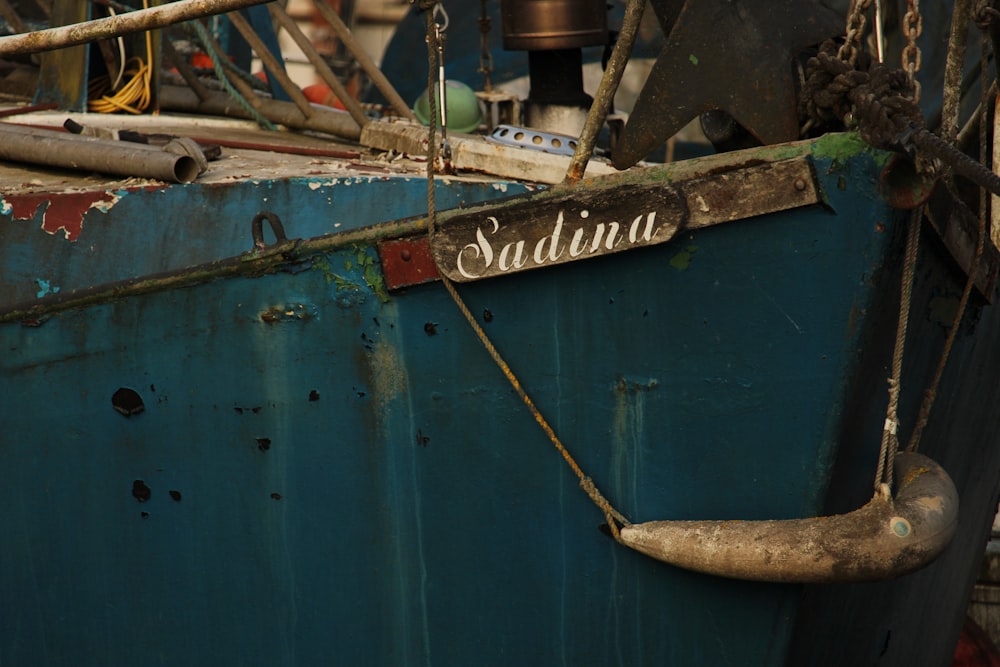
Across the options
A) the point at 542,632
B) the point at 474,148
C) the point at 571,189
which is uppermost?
the point at 474,148

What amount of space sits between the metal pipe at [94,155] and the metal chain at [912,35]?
2.27 meters

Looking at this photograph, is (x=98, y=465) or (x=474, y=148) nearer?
(x=98, y=465)

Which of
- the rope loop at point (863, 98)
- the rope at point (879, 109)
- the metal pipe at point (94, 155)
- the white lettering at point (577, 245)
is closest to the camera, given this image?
the rope at point (879, 109)

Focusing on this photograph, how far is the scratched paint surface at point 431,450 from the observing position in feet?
8.54

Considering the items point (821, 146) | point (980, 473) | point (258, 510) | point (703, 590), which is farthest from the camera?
point (980, 473)

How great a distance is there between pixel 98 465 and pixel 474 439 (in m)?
0.99

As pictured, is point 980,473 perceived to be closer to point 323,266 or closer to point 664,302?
point 664,302

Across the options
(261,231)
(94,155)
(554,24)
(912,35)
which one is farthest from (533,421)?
(554,24)

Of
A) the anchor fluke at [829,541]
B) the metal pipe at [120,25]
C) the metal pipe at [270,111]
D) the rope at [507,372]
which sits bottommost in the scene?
the anchor fluke at [829,541]

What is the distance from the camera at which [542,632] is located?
9.35ft

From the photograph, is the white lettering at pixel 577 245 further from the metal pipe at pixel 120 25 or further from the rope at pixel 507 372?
the metal pipe at pixel 120 25

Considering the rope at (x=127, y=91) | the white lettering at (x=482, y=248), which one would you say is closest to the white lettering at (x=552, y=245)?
the white lettering at (x=482, y=248)

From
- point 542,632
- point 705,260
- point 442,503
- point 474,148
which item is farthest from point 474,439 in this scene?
point 474,148

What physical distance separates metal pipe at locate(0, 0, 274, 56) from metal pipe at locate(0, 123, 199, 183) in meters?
0.65
